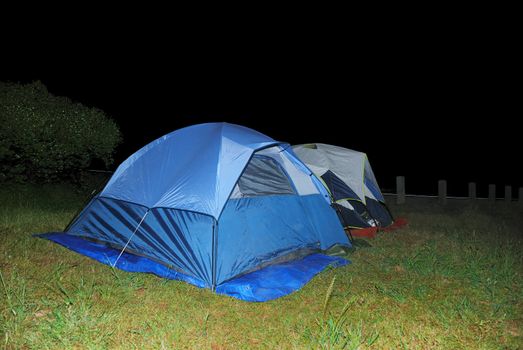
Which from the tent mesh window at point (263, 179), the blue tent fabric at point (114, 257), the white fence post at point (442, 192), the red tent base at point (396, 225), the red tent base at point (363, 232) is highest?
the tent mesh window at point (263, 179)

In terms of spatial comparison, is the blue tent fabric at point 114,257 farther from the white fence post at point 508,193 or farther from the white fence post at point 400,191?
the white fence post at point 508,193

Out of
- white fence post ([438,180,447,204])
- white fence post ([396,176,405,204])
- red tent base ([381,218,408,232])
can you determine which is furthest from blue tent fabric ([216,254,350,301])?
white fence post ([438,180,447,204])

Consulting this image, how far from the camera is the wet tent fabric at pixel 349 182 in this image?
26.9 ft

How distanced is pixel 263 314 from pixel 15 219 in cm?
529

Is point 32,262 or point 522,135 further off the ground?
point 32,262

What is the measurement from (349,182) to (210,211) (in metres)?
4.03

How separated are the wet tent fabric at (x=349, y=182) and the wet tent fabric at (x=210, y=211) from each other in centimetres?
156

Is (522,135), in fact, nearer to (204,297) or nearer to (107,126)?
(107,126)

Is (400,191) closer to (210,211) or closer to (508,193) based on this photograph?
(508,193)

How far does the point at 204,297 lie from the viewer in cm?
469

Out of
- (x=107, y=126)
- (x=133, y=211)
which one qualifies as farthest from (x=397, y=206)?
(x=133, y=211)

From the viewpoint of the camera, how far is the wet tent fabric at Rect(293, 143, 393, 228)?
26.9 feet

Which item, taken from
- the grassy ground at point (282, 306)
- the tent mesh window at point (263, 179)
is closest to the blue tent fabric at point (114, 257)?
the grassy ground at point (282, 306)

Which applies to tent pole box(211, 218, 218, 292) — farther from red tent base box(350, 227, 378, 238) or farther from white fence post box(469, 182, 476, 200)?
white fence post box(469, 182, 476, 200)
